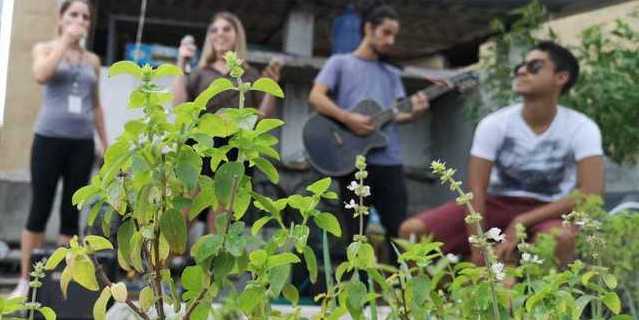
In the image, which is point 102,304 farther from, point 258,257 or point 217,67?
point 217,67

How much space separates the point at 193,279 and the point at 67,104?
307 cm

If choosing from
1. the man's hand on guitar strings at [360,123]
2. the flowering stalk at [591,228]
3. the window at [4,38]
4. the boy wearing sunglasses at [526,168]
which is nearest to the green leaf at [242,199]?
the window at [4,38]

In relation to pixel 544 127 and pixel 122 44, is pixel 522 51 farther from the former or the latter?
pixel 122 44

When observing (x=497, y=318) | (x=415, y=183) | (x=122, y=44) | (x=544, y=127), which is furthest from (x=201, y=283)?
(x=122, y=44)

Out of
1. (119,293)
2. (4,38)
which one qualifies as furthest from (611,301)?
(4,38)

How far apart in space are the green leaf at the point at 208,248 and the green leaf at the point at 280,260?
6cm

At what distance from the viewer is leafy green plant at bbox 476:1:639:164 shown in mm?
4238

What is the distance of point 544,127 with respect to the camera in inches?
132

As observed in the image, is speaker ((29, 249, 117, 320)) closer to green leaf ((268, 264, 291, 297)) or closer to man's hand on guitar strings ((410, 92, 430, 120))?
man's hand on guitar strings ((410, 92, 430, 120))

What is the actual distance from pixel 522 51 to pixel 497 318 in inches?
170

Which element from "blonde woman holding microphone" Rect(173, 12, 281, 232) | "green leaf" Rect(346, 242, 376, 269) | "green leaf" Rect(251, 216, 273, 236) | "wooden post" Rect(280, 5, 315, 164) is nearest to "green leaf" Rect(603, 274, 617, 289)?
"green leaf" Rect(346, 242, 376, 269)

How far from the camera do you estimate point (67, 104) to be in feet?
12.0

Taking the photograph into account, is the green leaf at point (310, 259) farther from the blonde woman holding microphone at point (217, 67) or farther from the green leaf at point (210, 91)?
the blonde woman holding microphone at point (217, 67)

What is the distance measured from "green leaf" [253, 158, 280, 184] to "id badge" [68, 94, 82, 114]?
304cm
